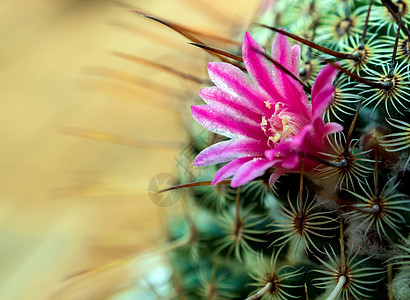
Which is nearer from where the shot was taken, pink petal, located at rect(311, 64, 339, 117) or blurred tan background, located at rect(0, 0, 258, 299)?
pink petal, located at rect(311, 64, 339, 117)

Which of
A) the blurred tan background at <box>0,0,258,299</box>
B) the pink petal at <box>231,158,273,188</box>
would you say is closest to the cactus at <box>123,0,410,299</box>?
the pink petal at <box>231,158,273,188</box>

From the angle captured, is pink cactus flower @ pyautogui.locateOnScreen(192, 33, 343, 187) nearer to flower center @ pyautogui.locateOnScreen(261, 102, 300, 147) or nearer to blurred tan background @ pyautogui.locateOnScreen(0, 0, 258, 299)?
flower center @ pyautogui.locateOnScreen(261, 102, 300, 147)

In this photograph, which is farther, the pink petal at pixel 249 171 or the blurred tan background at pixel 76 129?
the blurred tan background at pixel 76 129

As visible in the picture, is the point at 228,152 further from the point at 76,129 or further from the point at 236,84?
the point at 76,129

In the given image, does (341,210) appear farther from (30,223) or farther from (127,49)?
(127,49)

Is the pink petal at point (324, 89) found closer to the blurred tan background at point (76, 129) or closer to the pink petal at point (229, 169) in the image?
the pink petal at point (229, 169)

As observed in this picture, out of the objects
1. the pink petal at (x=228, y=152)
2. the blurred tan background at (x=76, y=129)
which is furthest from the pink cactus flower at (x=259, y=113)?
the blurred tan background at (x=76, y=129)

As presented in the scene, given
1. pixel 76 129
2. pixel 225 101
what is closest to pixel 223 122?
pixel 225 101
